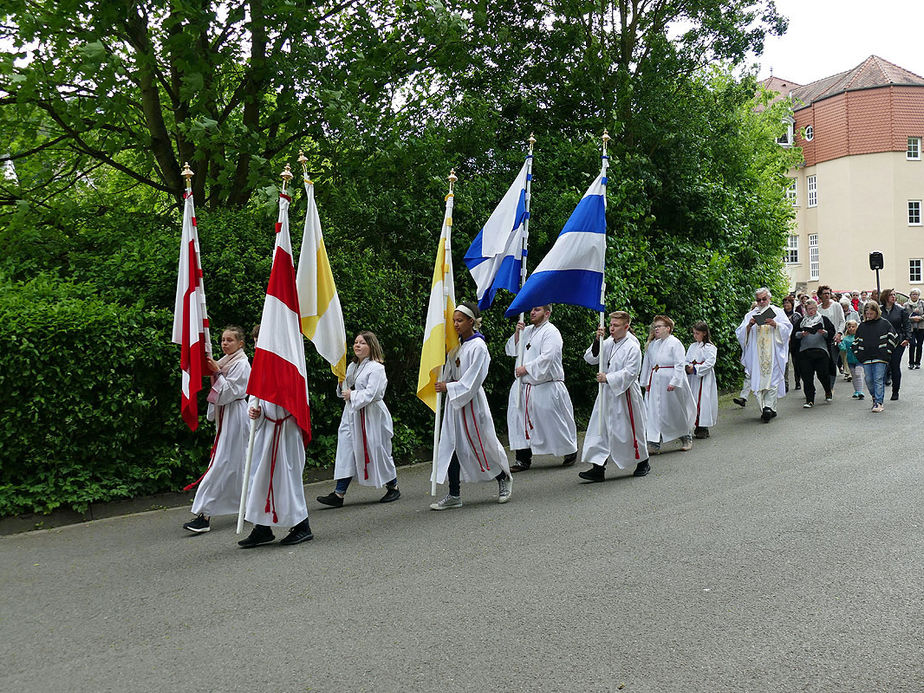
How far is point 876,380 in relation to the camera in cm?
1454

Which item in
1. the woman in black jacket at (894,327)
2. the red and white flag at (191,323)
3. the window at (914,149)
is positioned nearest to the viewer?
the red and white flag at (191,323)

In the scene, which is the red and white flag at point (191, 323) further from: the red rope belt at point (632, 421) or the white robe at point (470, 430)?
the red rope belt at point (632, 421)

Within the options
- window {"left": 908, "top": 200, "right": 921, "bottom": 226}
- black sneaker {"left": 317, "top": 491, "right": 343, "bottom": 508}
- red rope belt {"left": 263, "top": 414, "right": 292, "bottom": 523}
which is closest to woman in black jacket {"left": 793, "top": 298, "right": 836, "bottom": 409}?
black sneaker {"left": 317, "top": 491, "right": 343, "bottom": 508}

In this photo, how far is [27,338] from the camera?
8.36 metres

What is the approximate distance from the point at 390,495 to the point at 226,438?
1.94 metres

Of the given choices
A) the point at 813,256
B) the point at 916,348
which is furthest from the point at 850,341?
the point at 813,256

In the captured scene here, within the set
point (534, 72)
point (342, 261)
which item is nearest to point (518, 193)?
point (342, 261)

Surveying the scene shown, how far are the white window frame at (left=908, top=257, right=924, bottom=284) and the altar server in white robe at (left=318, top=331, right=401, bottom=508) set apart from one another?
5271cm

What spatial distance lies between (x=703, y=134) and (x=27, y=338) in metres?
16.0

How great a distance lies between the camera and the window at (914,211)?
54.7 meters

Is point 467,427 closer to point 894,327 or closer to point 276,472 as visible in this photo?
point 276,472

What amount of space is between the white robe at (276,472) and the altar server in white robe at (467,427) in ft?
5.60

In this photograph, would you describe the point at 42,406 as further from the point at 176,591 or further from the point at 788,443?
the point at 788,443

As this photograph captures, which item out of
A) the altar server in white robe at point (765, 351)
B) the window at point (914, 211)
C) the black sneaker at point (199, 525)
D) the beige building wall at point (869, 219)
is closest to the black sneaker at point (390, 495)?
the black sneaker at point (199, 525)
